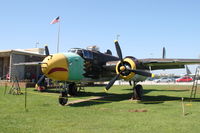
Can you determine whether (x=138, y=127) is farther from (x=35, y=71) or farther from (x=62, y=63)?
(x=35, y=71)

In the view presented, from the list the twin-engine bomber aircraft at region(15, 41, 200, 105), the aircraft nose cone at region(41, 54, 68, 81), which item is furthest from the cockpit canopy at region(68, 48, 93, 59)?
the aircraft nose cone at region(41, 54, 68, 81)

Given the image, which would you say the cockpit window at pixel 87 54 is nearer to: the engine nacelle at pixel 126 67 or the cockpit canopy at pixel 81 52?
the cockpit canopy at pixel 81 52

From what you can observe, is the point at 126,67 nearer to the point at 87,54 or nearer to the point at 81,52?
the point at 87,54

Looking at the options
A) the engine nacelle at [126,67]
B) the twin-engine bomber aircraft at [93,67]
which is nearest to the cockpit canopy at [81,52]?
the twin-engine bomber aircraft at [93,67]

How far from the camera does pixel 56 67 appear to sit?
13047 millimetres

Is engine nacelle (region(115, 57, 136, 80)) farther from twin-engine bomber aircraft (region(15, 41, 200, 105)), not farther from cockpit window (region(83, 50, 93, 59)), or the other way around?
cockpit window (region(83, 50, 93, 59))

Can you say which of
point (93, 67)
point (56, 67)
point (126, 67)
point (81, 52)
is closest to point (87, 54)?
point (81, 52)

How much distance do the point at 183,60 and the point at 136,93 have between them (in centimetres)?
414

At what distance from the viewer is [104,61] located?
1838 centimetres

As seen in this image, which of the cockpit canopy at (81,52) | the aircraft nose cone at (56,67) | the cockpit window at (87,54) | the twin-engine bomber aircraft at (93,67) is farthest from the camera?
the cockpit window at (87,54)

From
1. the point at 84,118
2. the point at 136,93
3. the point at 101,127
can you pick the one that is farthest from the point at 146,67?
the point at 101,127

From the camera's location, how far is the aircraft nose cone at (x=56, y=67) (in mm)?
12836

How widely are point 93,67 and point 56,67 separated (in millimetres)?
4566

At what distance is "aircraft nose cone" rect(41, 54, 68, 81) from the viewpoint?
1284cm
